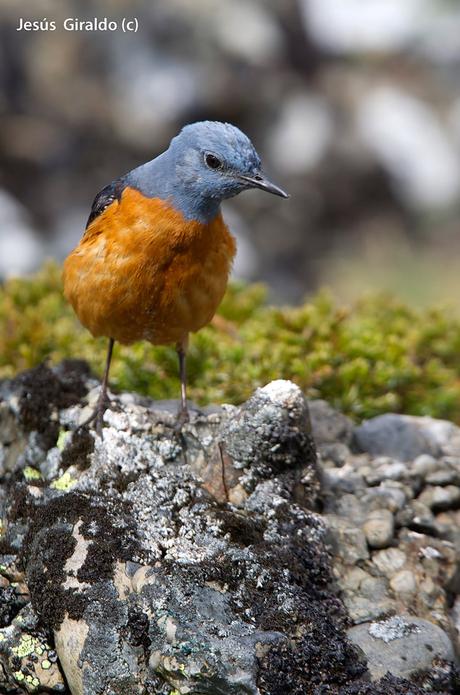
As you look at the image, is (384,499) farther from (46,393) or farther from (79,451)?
(46,393)

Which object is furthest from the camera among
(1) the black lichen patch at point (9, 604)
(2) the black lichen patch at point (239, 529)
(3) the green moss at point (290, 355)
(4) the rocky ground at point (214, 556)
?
(3) the green moss at point (290, 355)

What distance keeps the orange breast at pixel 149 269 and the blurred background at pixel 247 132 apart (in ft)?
30.4

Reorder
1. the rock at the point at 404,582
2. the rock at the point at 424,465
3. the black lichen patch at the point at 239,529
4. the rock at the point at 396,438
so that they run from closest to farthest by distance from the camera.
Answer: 1. the black lichen patch at the point at 239,529
2. the rock at the point at 404,582
3. the rock at the point at 424,465
4. the rock at the point at 396,438

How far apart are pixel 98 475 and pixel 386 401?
2548mm

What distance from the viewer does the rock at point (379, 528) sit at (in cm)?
445

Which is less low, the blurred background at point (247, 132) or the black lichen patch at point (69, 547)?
the blurred background at point (247, 132)

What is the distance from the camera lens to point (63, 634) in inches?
148

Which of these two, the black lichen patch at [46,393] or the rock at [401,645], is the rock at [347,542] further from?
the black lichen patch at [46,393]

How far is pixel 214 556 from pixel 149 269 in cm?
152

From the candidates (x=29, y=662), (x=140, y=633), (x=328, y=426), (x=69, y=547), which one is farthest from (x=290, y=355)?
(x=29, y=662)

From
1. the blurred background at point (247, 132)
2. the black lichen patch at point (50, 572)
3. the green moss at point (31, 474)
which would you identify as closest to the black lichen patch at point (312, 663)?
the black lichen patch at point (50, 572)

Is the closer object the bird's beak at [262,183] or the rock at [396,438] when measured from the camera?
the bird's beak at [262,183]

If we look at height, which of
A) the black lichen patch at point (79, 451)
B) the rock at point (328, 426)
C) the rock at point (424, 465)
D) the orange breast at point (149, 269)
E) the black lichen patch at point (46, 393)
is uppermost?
the orange breast at point (149, 269)

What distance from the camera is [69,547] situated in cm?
404
